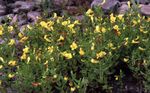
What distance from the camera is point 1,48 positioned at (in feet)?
14.9

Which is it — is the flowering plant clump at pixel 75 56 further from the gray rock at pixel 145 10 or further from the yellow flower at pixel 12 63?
the gray rock at pixel 145 10

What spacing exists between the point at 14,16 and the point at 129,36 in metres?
2.30

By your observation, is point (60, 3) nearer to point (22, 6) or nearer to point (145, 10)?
point (22, 6)

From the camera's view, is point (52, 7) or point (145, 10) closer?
point (145, 10)

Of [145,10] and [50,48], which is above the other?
[50,48]

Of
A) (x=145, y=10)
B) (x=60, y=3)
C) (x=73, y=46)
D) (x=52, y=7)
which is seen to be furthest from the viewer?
(x=60, y=3)

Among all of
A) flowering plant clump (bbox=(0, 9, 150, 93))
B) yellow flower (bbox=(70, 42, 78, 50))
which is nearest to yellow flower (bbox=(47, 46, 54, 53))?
flowering plant clump (bbox=(0, 9, 150, 93))

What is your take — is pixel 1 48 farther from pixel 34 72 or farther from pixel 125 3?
pixel 125 3

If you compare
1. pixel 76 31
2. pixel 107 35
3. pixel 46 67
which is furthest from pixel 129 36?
pixel 46 67

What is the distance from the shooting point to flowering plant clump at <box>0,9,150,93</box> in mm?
4074

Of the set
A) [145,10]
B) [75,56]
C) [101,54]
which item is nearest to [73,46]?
[75,56]

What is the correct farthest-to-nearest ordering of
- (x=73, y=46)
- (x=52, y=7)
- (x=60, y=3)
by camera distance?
(x=60, y=3), (x=52, y=7), (x=73, y=46)

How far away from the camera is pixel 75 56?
4.32 m

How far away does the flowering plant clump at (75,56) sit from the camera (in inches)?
160
